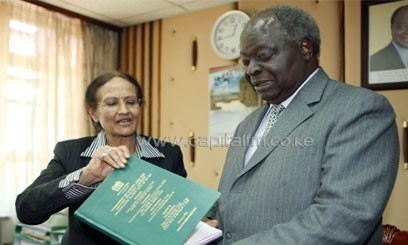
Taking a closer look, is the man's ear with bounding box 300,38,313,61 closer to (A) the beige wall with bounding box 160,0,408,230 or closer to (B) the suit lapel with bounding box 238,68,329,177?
(B) the suit lapel with bounding box 238,68,329,177

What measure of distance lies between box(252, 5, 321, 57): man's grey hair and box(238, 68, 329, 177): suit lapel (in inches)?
4.9

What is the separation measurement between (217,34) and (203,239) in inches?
92.5

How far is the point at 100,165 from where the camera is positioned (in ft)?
4.42

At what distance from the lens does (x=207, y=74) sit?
3.32 m

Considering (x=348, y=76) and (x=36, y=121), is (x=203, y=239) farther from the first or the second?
(x=36, y=121)

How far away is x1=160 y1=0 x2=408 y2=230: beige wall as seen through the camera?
8.62 ft

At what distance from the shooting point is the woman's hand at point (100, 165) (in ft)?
4.23

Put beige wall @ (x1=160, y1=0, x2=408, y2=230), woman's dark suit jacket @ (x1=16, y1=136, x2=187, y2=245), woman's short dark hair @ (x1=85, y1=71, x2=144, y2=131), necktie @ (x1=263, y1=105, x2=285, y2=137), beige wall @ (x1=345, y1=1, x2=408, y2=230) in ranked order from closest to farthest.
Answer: necktie @ (x1=263, y1=105, x2=285, y2=137), woman's dark suit jacket @ (x1=16, y1=136, x2=187, y2=245), woman's short dark hair @ (x1=85, y1=71, x2=144, y2=131), beige wall @ (x1=345, y1=1, x2=408, y2=230), beige wall @ (x1=160, y1=0, x2=408, y2=230)

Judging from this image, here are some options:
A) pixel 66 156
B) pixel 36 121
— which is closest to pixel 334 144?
pixel 66 156

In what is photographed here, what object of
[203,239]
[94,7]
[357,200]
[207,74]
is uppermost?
[94,7]

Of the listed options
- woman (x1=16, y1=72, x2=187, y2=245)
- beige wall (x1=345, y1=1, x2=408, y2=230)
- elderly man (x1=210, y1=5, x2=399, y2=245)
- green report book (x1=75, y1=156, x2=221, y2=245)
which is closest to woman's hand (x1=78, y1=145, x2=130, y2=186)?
woman (x1=16, y1=72, x2=187, y2=245)

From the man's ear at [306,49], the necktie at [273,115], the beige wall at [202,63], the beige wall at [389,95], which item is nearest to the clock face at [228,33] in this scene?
the beige wall at [202,63]

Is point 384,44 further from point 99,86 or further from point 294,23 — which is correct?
point 99,86

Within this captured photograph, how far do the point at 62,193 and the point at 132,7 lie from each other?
2.29 metres
